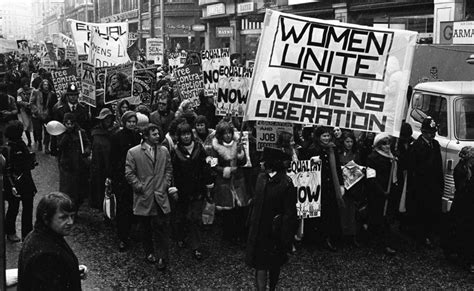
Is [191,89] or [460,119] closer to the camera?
[460,119]

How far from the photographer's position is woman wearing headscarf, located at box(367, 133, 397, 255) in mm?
7754

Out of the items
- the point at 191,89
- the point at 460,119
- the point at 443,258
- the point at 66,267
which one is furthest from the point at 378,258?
the point at 191,89

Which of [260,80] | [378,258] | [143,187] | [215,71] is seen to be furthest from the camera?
[215,71]

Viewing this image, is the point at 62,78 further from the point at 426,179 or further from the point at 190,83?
the point at 426,179

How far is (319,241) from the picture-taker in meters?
8.01

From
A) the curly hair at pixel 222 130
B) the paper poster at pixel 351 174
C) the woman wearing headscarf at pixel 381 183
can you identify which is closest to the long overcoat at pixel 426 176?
the woman wearing headscarf at pixel 381 183

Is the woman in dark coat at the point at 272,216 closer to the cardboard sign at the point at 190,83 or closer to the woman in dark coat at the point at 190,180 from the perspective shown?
the woman in dark coat at the point at 190,180

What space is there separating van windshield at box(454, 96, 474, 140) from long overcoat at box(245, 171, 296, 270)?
3950 mm

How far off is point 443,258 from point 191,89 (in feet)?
19.9

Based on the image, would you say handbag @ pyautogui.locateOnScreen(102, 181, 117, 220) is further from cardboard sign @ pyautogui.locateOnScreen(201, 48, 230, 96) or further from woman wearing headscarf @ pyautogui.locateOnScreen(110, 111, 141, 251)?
cardboard sign @ pyautogui.locateOnScreen(201, 48, 230, 96)

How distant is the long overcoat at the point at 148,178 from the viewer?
23.0 ft

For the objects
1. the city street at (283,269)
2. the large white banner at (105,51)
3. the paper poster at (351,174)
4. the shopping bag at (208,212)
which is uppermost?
the large white banner at (105,51)

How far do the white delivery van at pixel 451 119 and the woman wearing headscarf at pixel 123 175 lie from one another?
4.15 metres

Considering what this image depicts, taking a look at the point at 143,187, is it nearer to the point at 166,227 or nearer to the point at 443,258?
the point at 166,227
